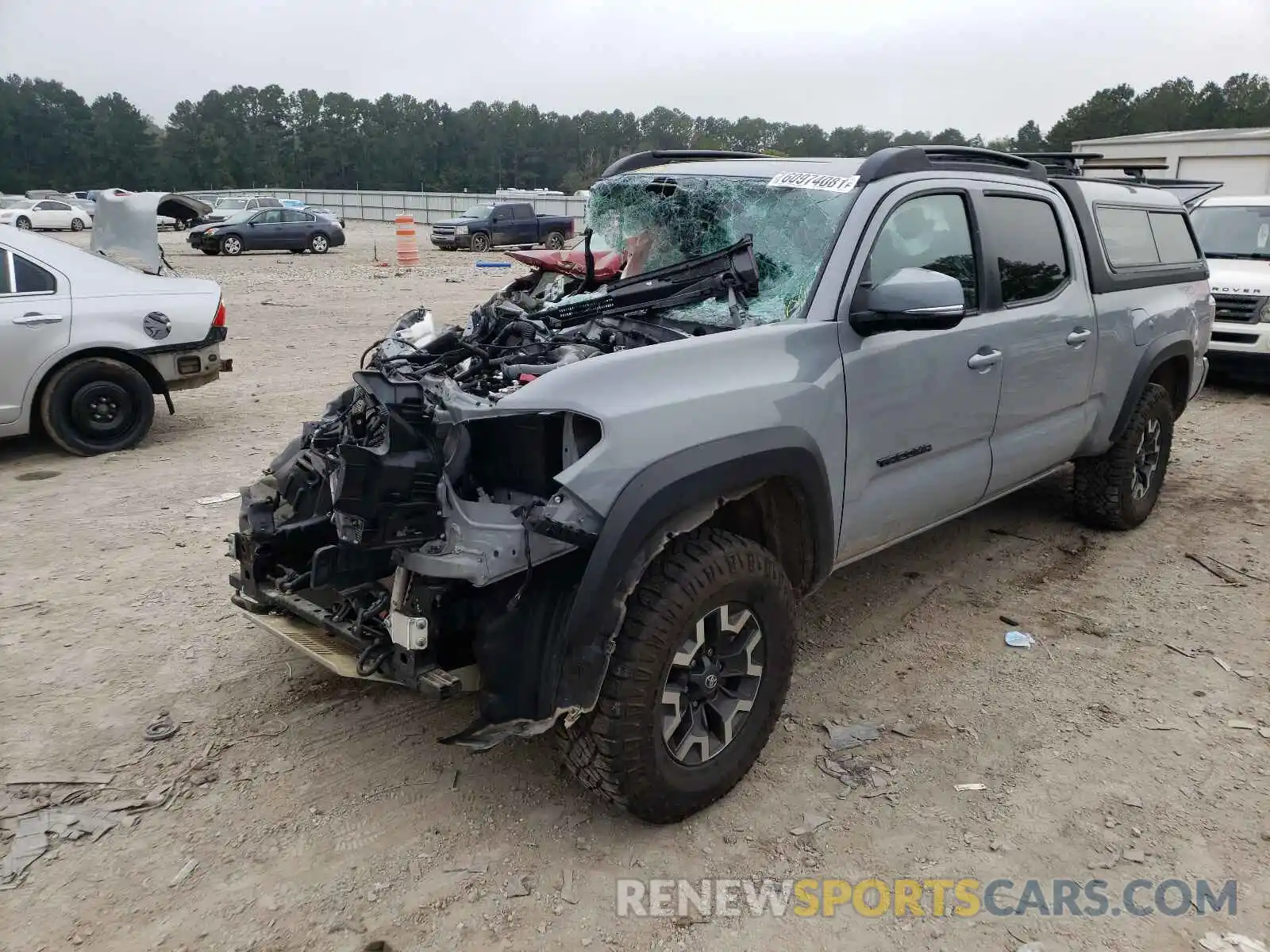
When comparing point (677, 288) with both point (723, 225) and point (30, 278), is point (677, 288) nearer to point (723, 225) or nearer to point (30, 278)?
point (723, 225)

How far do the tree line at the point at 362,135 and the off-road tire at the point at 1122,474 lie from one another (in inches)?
2739

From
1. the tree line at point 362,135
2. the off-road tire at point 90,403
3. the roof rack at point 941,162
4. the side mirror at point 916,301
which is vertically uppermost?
the tree line at point 362,135

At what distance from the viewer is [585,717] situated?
2725 mm

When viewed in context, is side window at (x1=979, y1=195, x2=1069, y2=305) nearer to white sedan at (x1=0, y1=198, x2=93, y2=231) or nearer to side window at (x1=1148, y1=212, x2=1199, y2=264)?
side window at (x1=1148, y1=212, x2=1199, y2=264)

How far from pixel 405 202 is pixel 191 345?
47.0 meters

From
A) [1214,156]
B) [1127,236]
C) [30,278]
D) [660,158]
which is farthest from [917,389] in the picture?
[1214,156]

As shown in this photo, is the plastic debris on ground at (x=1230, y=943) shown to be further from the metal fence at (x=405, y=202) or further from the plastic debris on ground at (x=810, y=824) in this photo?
the metal fence at (x=405, y=202)

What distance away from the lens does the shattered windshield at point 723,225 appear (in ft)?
11.4

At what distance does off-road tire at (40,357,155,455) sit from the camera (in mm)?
6586

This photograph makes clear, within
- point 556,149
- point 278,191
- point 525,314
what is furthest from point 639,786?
point 556,149

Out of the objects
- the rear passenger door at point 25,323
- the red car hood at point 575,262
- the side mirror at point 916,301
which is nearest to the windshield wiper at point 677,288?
the red car hood at point 575,262

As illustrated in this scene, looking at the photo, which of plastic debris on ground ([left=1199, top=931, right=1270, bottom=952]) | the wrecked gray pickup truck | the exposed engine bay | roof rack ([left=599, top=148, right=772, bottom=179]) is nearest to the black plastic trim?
the wrecked gray pickup truck

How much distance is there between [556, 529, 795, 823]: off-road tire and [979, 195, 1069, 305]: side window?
6.42 ft

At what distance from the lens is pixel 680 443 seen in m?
2.71
